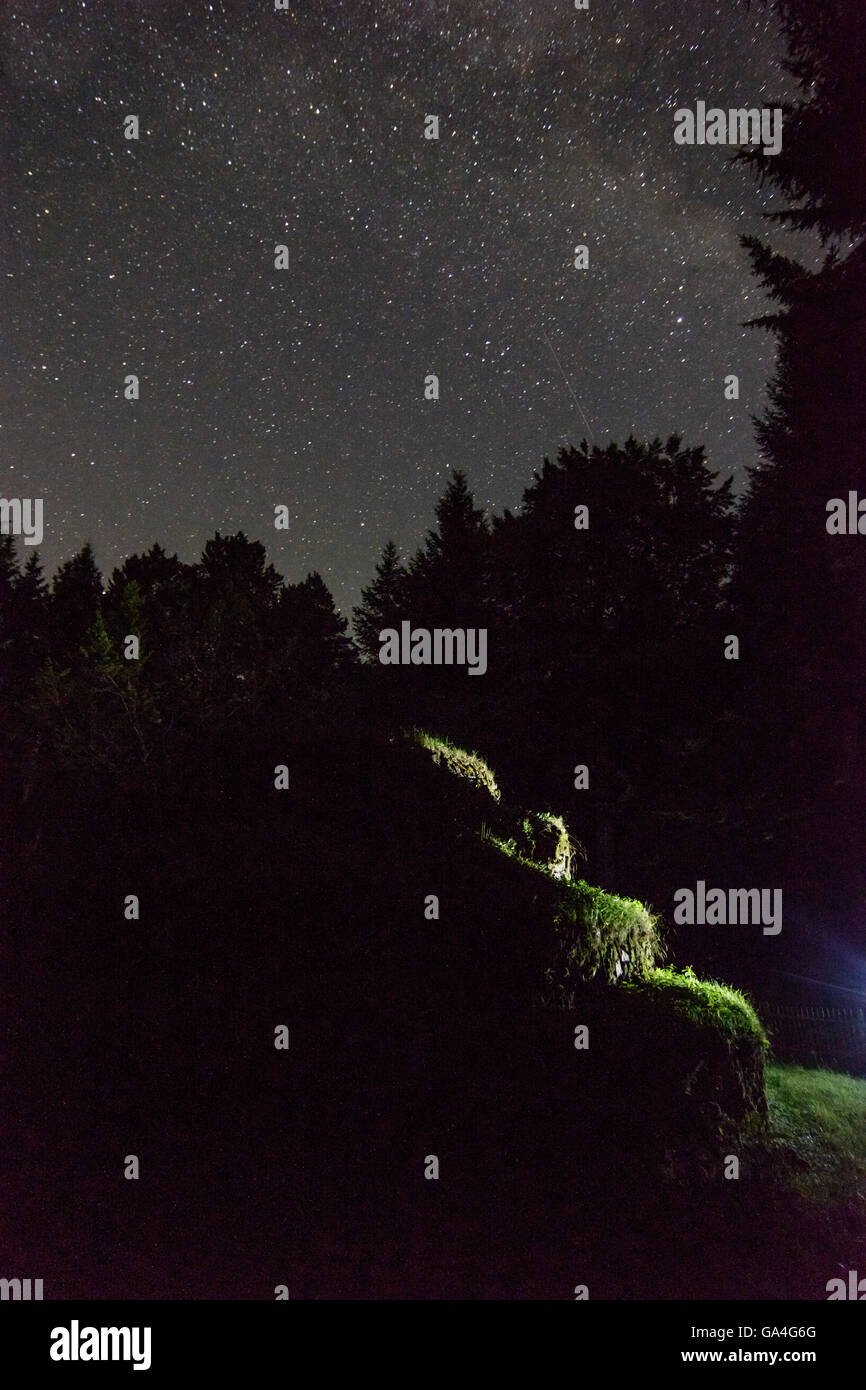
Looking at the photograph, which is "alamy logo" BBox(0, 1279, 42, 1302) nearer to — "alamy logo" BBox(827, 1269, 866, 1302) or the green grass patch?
"alamy logo" BBox(827, 1269, 866, 1302)

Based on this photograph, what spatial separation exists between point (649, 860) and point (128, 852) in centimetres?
1686

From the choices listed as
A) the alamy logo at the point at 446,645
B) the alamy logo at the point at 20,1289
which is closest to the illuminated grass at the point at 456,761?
the alamy logo at the point at 20,1289

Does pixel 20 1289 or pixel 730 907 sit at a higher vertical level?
pixel 730 907

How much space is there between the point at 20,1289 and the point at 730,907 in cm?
2006

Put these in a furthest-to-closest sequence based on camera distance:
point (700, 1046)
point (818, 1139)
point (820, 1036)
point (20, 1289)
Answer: point (820, 1036) → point (818, 1139) → point (700, 1046) → point (20, 1289)

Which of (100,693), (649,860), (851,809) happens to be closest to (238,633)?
(100,693)

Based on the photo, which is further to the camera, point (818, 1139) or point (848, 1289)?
point (818, 1139)
